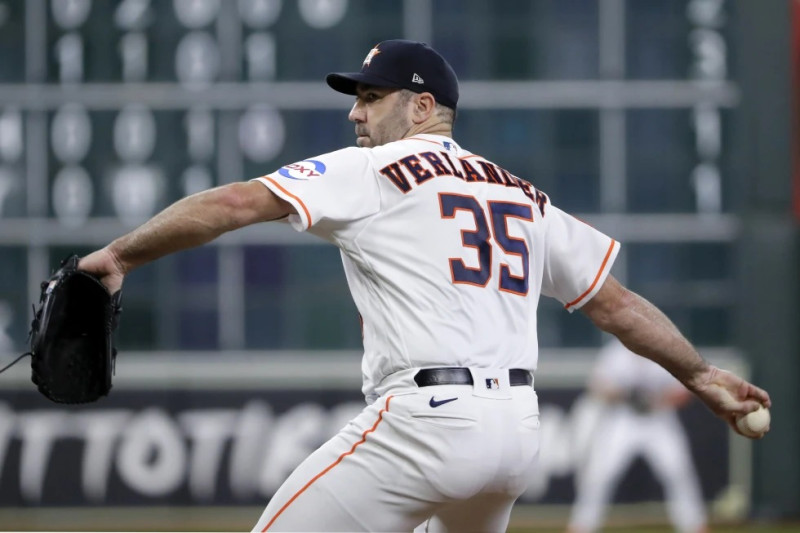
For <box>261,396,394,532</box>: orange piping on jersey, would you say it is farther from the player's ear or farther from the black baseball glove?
the player's ear

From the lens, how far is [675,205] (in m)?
10.4

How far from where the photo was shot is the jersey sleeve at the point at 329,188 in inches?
122

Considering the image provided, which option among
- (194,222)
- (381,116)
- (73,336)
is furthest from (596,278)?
(73,336)

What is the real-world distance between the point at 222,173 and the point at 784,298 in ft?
14.8

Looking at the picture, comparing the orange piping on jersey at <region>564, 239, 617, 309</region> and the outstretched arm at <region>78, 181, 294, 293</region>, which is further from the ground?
the outstretched arm at <region>78, 181, 294, 293</region>

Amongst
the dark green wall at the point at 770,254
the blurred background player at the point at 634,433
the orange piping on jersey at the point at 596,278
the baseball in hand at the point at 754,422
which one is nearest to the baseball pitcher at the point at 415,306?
the orange piping on jersey at the point at 596,278

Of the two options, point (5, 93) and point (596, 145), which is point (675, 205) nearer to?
point (596, 145)

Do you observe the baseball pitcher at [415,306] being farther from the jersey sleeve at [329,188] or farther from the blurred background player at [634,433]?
the blurred background player at [634,433]

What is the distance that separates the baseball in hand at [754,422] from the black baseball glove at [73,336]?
164 cm

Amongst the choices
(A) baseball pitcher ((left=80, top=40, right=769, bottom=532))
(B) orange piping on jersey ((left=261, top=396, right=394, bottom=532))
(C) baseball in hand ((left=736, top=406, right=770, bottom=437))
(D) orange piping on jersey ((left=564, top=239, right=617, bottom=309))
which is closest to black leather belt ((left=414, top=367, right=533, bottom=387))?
(A) baseball pitcher ((left=80, top=40, right=769, bottom=532))

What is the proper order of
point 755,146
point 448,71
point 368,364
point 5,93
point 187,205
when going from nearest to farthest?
point 187,205 → point 368,364 → point 448,71 → point 5,93 → point 755,146

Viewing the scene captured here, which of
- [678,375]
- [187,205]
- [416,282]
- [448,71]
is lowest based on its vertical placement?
[678,375]

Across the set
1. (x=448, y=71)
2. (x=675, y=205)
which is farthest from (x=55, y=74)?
(x=448, y=71)

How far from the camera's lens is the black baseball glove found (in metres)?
3.18
